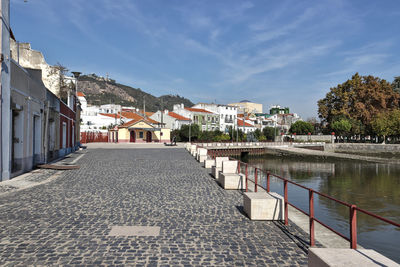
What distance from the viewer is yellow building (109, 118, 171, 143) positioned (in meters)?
58.0

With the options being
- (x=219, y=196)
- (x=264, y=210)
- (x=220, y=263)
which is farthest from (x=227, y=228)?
(x=219, y=196)

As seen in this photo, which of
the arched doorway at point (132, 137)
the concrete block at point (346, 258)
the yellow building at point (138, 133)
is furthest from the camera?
the arched doorway at point (132, 137)

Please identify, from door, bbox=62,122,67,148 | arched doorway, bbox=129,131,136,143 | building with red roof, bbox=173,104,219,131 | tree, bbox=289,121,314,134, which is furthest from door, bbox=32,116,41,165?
tree, bbox=289,121,314,134

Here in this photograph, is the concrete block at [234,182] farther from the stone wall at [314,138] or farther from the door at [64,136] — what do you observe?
the stone wall at [314,138]

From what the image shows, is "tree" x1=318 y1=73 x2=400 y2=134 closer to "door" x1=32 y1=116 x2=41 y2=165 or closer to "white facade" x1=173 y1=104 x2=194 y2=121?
"white facade" x1=173 y1=104 x2=194 y2=121

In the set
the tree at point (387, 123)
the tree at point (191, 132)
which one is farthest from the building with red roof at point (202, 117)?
the tree at point (387, 123)

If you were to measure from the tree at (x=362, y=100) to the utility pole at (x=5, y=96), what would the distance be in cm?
7206

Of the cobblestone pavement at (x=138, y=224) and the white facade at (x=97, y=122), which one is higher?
the white facade at (x=97, y=122)

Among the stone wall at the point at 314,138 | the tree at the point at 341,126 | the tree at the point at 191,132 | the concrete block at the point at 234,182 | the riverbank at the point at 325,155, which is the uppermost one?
the tree at the point at 341,126

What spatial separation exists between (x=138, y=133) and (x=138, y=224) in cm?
5398

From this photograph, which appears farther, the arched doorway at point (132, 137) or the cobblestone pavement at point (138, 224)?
the arched doorway at point (132, 137)

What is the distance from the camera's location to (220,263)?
4699mm

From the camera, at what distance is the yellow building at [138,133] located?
58.0 meters

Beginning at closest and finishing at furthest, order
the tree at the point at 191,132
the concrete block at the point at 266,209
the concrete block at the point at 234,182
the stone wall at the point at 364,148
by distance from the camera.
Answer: the concrete block at the point at 266,209 < the concrete block at the point at 234,182 < the tree at the point at 191,132 < the stone wall at the point at 364,148
